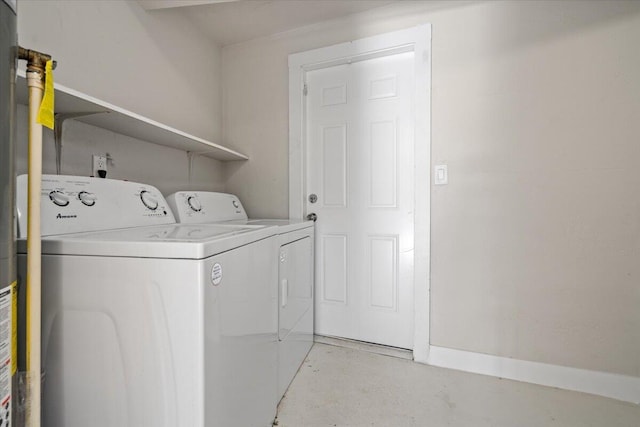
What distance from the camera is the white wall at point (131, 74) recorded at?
116 cm

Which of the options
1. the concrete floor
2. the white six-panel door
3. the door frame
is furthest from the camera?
the white six-panel door

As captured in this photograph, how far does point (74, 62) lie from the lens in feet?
4.01

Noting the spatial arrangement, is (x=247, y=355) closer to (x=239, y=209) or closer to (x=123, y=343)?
(x=123, y=343)

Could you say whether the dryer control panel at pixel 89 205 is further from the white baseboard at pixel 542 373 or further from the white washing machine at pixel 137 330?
the white baseboard at pixel 542 373

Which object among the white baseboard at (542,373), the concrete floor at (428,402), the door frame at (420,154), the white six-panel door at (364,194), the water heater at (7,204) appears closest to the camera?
the water heater at (7,204)

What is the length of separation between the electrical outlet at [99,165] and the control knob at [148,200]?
0.70ft

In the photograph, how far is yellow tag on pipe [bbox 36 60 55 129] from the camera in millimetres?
673

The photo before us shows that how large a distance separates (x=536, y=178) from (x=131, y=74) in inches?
89.1

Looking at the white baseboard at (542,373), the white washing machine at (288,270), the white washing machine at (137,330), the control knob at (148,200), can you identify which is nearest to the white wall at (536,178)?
the white baseboard at (542,373)

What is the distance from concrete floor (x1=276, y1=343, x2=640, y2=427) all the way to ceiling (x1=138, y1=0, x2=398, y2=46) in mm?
2263

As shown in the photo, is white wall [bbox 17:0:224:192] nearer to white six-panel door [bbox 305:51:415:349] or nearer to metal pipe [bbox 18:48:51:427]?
metal pipe [bbox 18:48:51:427]

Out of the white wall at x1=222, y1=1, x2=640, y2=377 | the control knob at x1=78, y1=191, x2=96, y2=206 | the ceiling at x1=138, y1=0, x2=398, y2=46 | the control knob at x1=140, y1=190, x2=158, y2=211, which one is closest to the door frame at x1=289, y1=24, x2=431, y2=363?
the white wall at x1=222, y1=1, x2=640, y2=377

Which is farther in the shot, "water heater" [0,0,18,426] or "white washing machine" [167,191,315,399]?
"white washing machine" [167,191,315,399]

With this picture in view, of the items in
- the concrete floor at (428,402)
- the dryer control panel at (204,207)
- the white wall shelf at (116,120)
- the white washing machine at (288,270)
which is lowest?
the concrete floor at (428,402)
